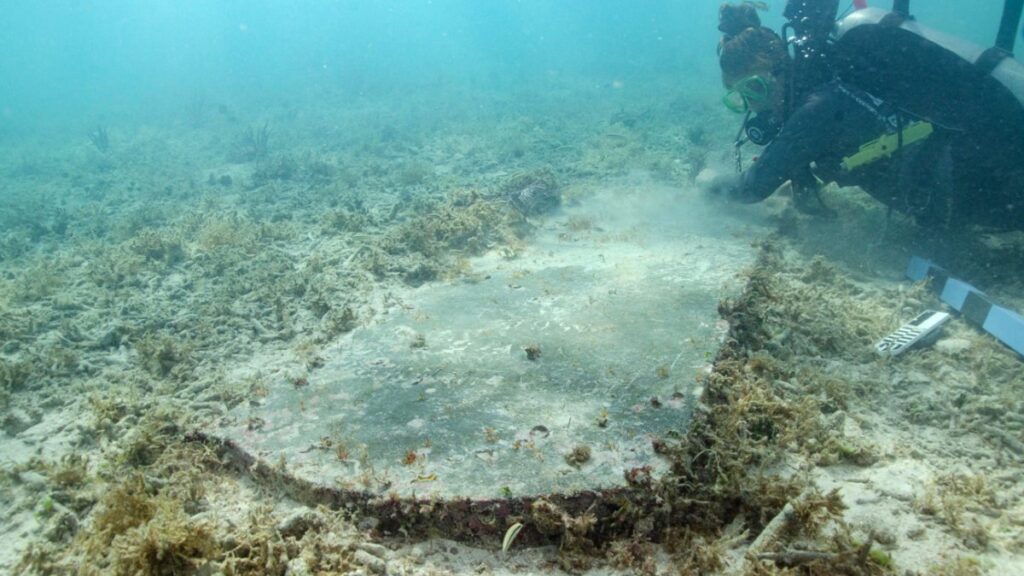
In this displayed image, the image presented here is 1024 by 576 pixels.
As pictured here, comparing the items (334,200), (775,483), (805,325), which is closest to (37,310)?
(334,200)

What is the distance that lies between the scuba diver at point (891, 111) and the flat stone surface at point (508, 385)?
5.12 feet

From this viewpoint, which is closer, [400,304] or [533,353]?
[533,353]

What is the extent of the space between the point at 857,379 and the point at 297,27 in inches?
4328

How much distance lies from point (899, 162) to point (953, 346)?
254 cm

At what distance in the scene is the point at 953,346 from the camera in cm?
443

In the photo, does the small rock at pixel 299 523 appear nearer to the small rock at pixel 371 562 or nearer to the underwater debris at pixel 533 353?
the small rock at pixel 371 562

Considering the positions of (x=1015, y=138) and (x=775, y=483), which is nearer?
(x=775, y=483)

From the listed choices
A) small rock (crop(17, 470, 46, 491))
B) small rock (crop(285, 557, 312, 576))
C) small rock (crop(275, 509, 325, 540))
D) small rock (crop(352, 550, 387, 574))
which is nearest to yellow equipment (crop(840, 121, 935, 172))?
small rock (crop(352, 550, 387, 574))

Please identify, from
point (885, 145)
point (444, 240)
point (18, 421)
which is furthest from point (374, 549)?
point (885, 145)

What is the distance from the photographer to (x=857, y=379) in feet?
13.4

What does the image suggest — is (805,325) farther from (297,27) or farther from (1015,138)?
(297,27)

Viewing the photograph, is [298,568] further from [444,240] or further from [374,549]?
[444,240]

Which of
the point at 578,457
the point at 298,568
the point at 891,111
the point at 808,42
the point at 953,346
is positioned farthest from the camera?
the point at 808,42

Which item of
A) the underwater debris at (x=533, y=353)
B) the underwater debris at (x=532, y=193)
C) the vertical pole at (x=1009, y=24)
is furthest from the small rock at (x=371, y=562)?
the vertical pole at (x=1009, y=24)
